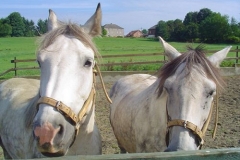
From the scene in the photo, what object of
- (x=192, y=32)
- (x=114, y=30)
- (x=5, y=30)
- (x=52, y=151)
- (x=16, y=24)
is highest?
(x=114, y=30)

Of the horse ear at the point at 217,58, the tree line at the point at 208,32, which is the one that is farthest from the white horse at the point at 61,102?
the tree line at the point at 208,32

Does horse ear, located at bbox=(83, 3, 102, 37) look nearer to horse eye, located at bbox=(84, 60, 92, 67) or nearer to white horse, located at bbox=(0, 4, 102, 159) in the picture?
white horse, located at bbox=(0, 4, 102, 159)

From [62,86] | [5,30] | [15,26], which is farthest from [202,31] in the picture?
[62,86]

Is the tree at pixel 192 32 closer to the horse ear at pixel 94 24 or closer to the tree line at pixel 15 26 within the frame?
the tree line at pixel 15 26

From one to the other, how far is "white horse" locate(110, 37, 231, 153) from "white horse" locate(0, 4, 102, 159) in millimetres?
585

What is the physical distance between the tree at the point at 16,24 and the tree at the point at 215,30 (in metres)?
43.1

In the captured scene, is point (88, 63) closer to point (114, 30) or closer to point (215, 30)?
point (215, 30)

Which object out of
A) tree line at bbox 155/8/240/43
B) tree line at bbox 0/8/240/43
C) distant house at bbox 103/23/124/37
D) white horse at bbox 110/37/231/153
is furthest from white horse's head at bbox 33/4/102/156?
distant house at bbox 103/23/124/37

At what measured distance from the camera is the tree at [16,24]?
227ft

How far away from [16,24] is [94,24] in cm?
7428

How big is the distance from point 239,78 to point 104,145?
33.4ft

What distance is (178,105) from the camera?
2506 mm

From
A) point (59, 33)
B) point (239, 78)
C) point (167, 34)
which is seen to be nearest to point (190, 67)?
point (59, 33)

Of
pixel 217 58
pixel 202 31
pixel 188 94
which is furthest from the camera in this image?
pixel 202 31
